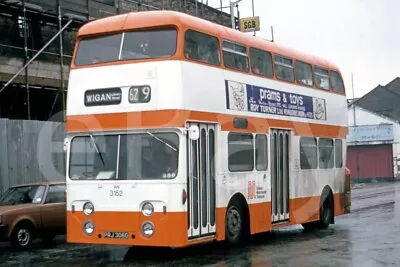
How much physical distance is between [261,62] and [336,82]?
4.49 m

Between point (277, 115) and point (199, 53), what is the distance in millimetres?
3318

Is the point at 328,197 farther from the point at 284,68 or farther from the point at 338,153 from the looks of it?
the point at 284,68

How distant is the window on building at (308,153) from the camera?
52.4 feet

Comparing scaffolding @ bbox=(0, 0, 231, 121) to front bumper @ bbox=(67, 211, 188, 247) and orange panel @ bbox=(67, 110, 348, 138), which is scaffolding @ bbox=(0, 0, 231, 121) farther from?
front bumper @ bbox=(67, 211, 188, 247)

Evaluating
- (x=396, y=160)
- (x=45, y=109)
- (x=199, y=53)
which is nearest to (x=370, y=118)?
(x=396, y=160)

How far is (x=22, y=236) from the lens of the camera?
1459 centimetres

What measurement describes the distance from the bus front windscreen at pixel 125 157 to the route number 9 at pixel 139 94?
0.62 m

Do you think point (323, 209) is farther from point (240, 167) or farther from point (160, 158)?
point (160, 158)

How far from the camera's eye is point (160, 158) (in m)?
11.5

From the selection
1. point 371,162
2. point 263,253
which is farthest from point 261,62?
point 371,162

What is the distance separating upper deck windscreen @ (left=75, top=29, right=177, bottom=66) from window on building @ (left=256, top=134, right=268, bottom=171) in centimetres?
332

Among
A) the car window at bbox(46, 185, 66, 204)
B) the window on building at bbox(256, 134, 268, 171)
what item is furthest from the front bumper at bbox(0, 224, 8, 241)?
the window on building at bbox(256, 134, 268, 171)

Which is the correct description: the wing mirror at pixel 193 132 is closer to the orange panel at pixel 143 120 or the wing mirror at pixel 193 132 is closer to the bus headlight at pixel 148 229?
the orange panel at pixel 143 120

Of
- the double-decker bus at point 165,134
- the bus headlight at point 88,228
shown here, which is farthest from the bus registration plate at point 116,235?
the bus headlight at point 88,228
